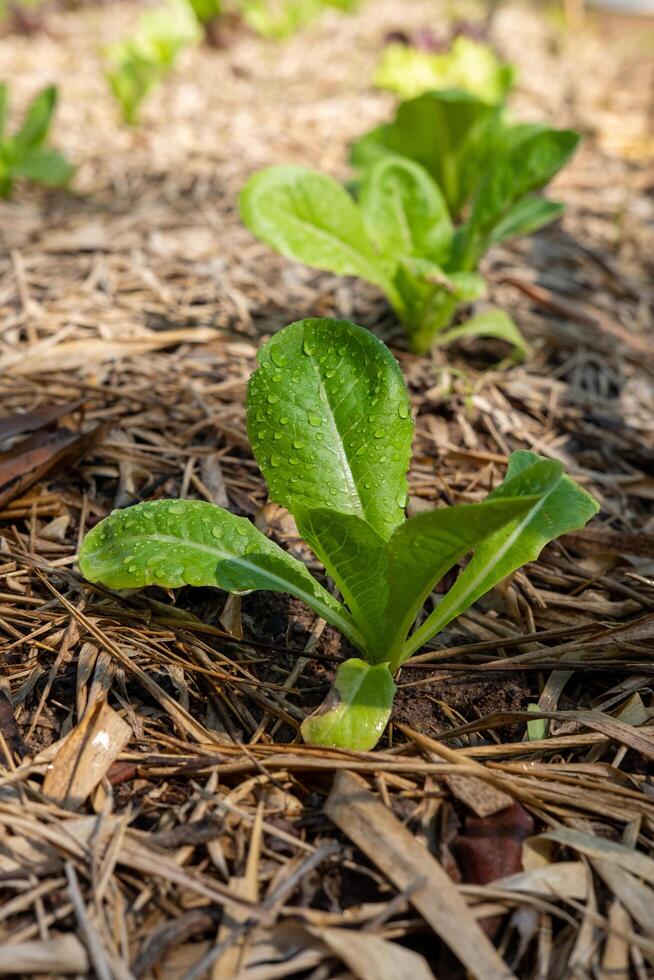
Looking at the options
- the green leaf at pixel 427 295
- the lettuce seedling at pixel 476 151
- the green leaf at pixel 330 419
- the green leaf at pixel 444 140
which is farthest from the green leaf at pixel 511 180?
the green leaf at pixel 330 419

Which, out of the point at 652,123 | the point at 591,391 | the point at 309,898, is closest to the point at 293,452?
the point at 309,898

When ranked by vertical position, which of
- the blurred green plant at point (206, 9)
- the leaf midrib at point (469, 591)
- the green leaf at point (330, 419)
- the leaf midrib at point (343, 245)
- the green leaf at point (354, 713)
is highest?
the blurred green plant at point (206, 9)

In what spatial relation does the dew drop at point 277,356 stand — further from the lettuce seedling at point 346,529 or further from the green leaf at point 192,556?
the green leaf at point 192,556

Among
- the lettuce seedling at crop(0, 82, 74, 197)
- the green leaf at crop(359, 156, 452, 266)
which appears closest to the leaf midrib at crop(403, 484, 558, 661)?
the green leaf at crop(359, 156, 452, 266)

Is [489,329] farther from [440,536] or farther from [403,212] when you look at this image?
[440,536]

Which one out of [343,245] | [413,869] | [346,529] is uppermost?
[343,245]

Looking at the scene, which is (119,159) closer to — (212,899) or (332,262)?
(332,262)

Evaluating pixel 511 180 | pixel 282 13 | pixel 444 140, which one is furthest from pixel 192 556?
pixel 282 13
